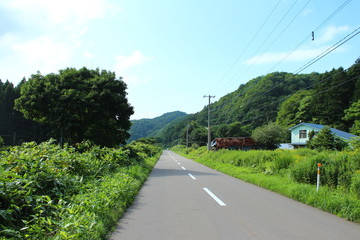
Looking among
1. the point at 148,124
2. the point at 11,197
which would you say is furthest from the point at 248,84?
the point at 148,124

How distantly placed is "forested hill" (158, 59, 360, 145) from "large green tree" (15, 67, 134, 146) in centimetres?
1859

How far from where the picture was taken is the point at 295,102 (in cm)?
6103

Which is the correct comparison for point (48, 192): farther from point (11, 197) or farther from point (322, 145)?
point (322, 145)

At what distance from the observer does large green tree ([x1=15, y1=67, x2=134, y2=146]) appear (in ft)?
59.0

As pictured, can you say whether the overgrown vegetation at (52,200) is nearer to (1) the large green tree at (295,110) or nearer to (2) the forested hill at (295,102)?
(2) the forested hill at (295,102)

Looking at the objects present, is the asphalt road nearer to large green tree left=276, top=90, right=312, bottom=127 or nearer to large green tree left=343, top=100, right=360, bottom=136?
large green tree left=343, top=100, right=360, bottom=136

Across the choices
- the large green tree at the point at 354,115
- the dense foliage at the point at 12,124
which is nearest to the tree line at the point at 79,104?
the dense foliage at the point at 12,124

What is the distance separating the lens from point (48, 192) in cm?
564

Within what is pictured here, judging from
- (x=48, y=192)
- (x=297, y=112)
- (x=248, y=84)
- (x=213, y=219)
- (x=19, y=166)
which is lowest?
(x=213, y=219)

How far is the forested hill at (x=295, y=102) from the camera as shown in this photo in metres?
48.8

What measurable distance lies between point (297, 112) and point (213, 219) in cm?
6636

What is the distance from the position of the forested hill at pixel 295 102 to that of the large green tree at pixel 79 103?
61.0 feet

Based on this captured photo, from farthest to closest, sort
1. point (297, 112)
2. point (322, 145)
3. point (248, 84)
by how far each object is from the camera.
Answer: point (248, 84), point (297, 112), point (322, 145)

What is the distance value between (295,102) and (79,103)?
2167 inches
